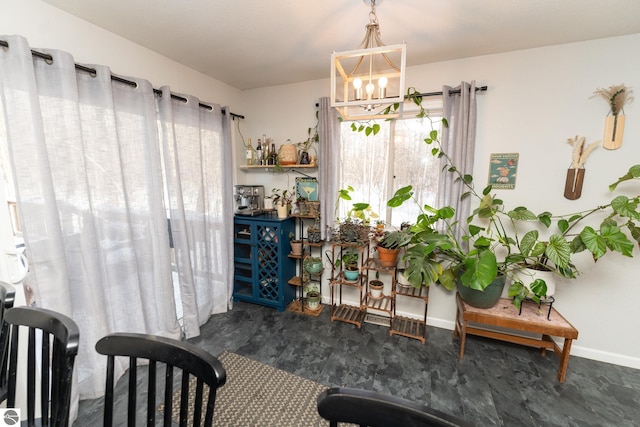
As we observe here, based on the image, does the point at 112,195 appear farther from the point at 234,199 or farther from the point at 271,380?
the point at 271,380

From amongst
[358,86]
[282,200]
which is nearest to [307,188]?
[282,200]

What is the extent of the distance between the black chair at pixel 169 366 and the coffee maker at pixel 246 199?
2.07 meters

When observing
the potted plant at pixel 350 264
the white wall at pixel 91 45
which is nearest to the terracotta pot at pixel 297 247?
the potted plant at pixel 350 264

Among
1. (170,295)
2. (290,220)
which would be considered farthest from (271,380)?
(290,220)

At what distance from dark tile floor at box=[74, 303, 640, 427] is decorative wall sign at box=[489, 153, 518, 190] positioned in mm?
1385

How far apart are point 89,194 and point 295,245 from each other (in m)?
1.71

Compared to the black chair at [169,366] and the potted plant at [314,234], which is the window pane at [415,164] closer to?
the potted plant at [314,234]

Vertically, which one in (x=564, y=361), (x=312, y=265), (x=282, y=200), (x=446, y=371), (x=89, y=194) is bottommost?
(x=446, y=371)

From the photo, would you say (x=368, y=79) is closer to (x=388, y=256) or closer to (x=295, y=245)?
(x=388, y=256)

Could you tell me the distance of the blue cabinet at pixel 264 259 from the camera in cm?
270

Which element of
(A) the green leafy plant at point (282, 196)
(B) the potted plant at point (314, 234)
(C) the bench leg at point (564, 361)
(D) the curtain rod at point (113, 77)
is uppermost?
(D) the curtain rod at point (113, 77)

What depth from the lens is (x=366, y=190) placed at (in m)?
2.69

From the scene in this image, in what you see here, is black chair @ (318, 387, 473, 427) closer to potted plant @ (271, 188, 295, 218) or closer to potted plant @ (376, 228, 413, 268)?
potted plant @ (376, 228, 413, 268)

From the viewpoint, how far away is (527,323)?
1892 millimetres
